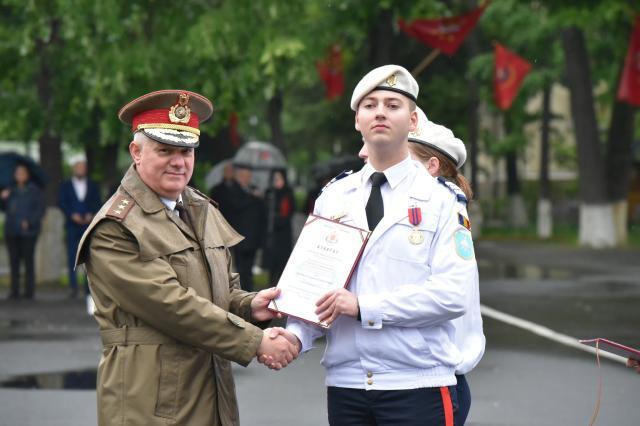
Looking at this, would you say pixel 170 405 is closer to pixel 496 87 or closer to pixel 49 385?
pixel 49 385

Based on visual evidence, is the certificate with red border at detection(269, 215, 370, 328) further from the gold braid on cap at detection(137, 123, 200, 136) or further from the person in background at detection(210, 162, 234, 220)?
the person in background at detection(210, 162, 234, 220)

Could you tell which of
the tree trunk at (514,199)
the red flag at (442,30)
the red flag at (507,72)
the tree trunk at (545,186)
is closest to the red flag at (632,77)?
the red flag at (507,72)

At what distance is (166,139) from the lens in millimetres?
4836

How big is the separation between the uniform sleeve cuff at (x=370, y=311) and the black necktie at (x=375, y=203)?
11.4 inches

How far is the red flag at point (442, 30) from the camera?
2211cm

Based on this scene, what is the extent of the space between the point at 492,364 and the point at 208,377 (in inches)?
278

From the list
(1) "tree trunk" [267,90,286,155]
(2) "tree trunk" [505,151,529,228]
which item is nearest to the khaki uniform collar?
(1) "tree trunk" [267,90,286,155]

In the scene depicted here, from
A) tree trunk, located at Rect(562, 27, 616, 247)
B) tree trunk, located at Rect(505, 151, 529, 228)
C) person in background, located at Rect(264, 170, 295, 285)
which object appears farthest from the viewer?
tree trunk, located at Rect(505, 151, 529, 228)

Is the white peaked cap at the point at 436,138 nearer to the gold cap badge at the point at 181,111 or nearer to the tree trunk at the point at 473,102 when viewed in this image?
the gold cap badge at the point at 181,111

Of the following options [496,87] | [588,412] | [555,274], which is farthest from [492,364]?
[496,87]

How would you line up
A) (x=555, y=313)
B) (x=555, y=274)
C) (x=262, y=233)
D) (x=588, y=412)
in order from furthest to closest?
(x=555, y=274) → (x=262, y=233) → (x=555, y=313) → (x=588, y=412)

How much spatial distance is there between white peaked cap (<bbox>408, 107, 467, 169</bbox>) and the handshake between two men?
3.22 feet

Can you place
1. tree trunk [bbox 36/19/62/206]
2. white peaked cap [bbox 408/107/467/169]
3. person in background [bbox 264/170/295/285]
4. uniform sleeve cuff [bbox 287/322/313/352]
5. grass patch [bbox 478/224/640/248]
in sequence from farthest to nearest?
grass patch [bbox 478/224/640/248]
tree trunk [bbox 36/19/62/206]
person in background [bbox 264/170/295/285]
white peaked cap [bbox 408/107/467/169]
uniform sleeve cuff [bbox 287/322/313/352]

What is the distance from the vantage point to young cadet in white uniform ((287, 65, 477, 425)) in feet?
15.1
